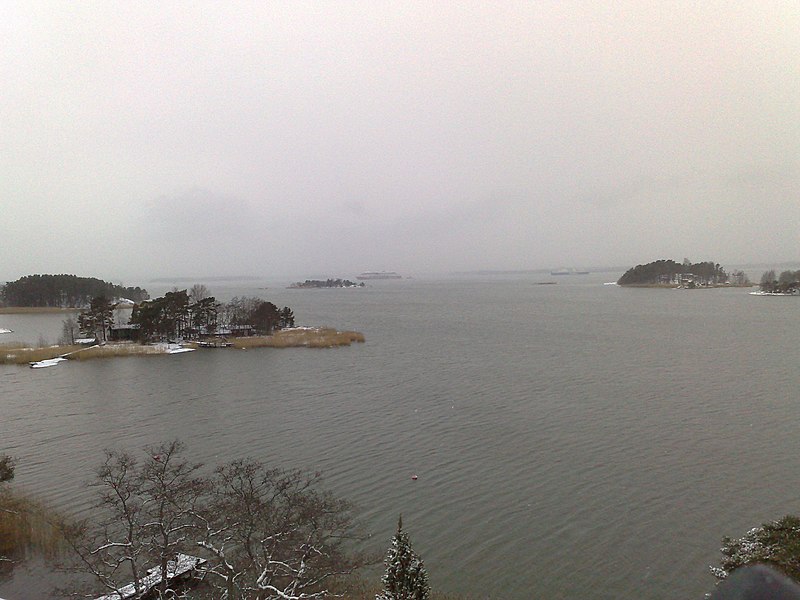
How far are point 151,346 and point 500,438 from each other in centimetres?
2650

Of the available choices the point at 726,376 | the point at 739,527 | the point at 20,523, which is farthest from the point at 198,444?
the point at 726,376

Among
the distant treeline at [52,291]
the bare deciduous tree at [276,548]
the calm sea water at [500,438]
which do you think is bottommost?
the calm sea water at [500,438]

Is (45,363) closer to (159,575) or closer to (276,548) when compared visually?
(159,575)

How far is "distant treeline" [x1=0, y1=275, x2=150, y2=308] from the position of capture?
6794cm

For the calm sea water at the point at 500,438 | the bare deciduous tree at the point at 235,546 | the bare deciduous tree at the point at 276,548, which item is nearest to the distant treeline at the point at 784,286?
the calm sea water at the point at 500,438

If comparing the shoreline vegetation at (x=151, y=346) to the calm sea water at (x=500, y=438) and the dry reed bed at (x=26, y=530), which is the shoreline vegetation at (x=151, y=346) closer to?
the calm sea water at (x=500, y=438)

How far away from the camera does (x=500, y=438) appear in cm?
1437

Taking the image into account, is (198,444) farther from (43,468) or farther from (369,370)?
(369,370)

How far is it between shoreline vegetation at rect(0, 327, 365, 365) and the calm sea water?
195 cm

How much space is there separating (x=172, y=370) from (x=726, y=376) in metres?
26.2

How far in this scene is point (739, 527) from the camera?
945 centimetres

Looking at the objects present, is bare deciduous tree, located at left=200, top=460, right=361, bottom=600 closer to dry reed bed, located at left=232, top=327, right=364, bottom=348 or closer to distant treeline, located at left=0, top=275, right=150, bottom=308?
dry reed bed, located at left=232, top=327, right=364, bottom=348

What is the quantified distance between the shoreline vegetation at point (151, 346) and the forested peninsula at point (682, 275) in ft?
321

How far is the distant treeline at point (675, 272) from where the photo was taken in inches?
4417
